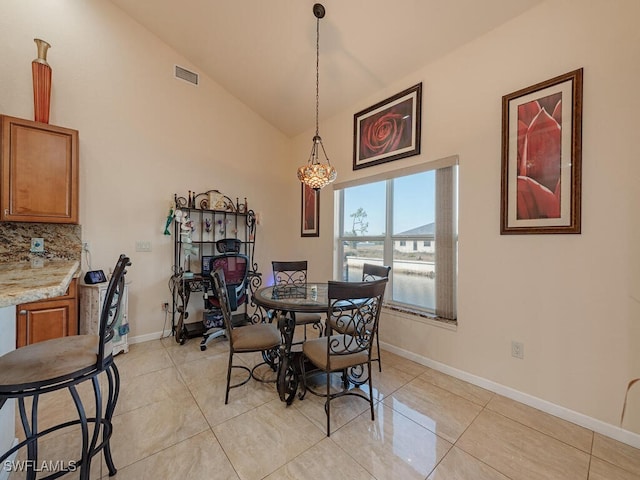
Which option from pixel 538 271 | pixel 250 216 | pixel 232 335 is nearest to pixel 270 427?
pixel 232 335

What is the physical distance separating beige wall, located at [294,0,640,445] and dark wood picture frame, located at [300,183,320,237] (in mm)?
1894

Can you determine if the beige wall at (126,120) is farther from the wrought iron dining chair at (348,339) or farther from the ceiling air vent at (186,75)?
the wrought iron dining chair at (348,339)

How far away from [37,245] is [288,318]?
2714 mm

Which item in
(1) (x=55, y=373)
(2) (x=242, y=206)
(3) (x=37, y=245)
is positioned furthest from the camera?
(2) (x=242, y=206)

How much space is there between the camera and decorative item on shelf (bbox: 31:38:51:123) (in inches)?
95.9

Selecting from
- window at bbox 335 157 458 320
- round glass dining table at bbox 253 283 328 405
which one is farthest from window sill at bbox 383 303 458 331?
round glass dining table at bbox 253 283 328 405

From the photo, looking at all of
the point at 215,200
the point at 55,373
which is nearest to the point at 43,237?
the point at 215,200

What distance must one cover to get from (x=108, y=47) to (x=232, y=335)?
3.53 m

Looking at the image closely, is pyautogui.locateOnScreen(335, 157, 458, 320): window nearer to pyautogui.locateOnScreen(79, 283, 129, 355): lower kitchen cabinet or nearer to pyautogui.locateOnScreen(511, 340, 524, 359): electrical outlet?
pyautogui.locateOnScreen(511, 340, 524, 359): electrical outlet

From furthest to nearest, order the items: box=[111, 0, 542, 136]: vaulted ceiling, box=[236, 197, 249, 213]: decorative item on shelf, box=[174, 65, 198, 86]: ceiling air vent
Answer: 1. box=[236, 197, 249, 213]: decorative item on shelf
2. box=[174, 65, 198, 86]: ceiling air vent
3. box=[111, 0, 542, 136]: vaulted ceiling

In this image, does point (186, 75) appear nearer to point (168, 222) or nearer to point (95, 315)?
point (168, 222)

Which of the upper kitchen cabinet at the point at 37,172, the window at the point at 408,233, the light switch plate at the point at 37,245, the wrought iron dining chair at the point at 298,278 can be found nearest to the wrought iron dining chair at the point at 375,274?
the wrought iron dining chair at the point at 298,278

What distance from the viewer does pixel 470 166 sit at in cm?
238

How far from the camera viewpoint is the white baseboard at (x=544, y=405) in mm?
1686
